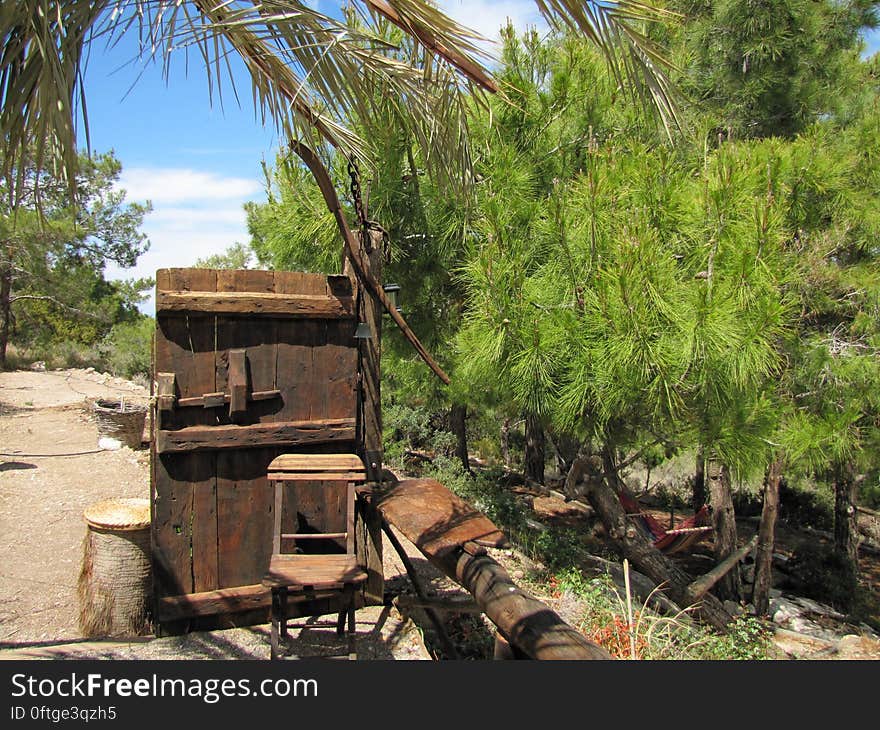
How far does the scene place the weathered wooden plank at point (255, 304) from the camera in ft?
11.1

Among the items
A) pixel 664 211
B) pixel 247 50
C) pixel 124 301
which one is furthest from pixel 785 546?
pixel 124 301

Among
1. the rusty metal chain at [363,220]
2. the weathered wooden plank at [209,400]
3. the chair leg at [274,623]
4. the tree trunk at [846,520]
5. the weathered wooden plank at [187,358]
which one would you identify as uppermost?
the rusty metal chain at [363,220]

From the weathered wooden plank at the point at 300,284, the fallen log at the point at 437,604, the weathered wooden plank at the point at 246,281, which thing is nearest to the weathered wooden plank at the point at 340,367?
the weathered wooden plank at the point at 300,284

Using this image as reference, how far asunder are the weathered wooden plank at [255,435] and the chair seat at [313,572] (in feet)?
2.43

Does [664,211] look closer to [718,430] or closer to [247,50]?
[718,430]

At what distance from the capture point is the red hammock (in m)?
7.02

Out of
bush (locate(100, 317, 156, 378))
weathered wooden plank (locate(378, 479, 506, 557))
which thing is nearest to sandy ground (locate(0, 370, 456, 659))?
weathered wooden plank (locate(378, 479, 506, 557))

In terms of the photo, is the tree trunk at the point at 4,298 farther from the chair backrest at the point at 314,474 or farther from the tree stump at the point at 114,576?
the chair backrest at the point at 314,474

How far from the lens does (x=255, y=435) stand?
3.59 metres

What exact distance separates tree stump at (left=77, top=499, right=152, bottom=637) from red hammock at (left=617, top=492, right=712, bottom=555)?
477cm

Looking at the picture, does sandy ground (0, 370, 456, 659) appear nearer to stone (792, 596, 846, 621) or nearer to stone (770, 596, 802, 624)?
stone (770, 596, 802, 624)

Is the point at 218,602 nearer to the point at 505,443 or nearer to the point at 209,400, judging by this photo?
the point at 209,400

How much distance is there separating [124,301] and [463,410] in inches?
588

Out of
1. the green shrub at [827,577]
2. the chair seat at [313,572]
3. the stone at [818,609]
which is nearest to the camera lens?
the chair seat at [313,572]
